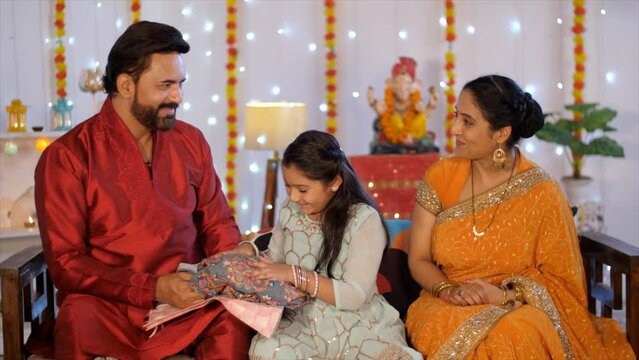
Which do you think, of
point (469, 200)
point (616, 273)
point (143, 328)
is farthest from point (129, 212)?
point (616, 273)

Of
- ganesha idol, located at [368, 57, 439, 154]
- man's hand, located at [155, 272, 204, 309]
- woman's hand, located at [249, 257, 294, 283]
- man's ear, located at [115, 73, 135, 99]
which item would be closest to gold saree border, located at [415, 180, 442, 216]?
woman's hand, located at [249, 257, 294, 283]

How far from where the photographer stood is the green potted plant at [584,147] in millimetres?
6418

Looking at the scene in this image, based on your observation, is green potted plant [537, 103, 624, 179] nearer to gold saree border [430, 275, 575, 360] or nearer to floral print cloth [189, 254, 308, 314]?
gold saree border [430, 275, 575, 360]

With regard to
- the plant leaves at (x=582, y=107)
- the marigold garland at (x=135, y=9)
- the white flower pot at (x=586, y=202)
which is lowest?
the white flower pot at (x=586, y=202)

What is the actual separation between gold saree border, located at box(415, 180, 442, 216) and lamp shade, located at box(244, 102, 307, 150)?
2637 millimetres

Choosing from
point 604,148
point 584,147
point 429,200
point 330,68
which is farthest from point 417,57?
point 429,200

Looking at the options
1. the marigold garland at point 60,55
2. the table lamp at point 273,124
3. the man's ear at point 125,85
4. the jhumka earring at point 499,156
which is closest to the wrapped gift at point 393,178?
the table lamp at point 273,124

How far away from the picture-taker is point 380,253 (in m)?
3.08

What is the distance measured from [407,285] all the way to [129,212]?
109 cm

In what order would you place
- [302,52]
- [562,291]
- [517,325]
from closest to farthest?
[517,325]
[562,291]
[302,52]

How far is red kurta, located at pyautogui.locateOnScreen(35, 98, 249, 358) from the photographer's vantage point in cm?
304

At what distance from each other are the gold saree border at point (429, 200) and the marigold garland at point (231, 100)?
368 centimetres

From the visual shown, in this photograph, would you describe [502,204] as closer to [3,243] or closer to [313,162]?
[313,162]

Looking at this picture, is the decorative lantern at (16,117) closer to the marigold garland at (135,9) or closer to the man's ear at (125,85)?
the marigold garland at (135,9)
